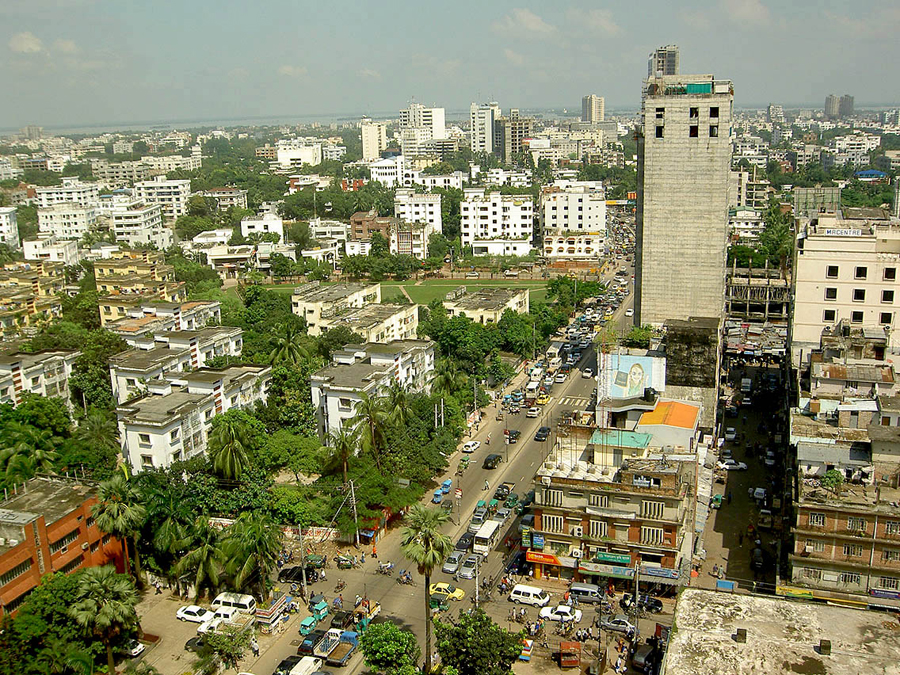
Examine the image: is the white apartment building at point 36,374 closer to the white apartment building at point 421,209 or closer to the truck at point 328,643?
the truck at point 328,643

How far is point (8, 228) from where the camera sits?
323 feet

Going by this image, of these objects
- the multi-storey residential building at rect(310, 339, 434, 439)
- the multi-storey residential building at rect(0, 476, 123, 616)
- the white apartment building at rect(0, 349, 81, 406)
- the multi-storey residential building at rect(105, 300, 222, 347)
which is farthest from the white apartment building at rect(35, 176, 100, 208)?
the multi-storey residential building at rect(0, 476, 123, 616)

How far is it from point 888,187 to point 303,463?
413 feet

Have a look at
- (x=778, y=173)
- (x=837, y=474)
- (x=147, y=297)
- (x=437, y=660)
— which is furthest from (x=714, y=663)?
(x=778, y=173)

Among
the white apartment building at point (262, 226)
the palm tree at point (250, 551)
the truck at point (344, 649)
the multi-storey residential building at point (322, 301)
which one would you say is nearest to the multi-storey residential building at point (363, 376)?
the palm tree at point (250, 551)

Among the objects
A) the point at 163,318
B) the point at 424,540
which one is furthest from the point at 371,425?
the point at 163,318

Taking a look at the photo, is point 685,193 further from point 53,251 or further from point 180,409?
point 53,251

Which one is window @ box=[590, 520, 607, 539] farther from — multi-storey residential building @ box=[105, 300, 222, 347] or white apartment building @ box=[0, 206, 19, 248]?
white apartment building @ box=[0, 206, 19, 248]

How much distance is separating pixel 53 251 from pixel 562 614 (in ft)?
244

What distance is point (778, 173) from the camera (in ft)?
504

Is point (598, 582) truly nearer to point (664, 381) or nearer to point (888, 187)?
point (664, 381)

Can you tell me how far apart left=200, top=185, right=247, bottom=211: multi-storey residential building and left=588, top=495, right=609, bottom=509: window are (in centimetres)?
10115

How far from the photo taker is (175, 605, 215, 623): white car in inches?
1034

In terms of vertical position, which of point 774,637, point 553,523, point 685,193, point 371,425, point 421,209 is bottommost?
point 553,523
